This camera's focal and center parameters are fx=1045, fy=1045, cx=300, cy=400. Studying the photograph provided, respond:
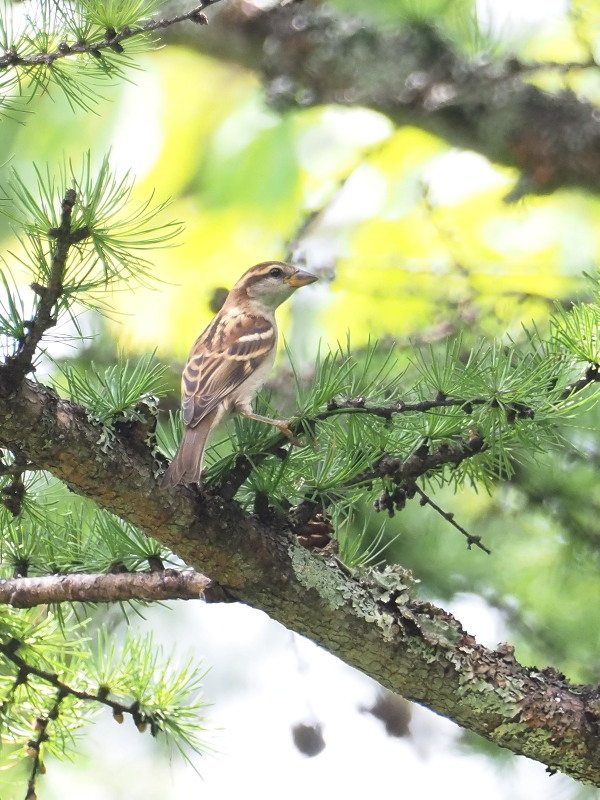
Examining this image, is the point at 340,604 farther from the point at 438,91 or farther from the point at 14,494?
the point at 438,91

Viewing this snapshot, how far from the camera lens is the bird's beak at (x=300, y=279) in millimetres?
4203

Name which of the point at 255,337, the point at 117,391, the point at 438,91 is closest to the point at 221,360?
the point at 255,337

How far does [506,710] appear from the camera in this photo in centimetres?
231

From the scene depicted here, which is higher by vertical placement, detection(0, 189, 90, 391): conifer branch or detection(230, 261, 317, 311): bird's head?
detection(230, 261, 317, 311): bird's head

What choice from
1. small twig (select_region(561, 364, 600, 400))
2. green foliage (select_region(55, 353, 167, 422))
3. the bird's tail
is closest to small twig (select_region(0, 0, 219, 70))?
green foliage (select_region(55, 353, 167, 422))

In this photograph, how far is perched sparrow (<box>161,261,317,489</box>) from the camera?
2285mm

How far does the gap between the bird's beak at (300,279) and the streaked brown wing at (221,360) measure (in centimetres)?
43

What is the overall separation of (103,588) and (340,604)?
1.85 feet

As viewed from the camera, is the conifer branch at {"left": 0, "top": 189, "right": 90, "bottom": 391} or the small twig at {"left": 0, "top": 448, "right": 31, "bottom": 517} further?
the small twig at {"left": 0, "top": 448, "right": 31, "bottom": 517}

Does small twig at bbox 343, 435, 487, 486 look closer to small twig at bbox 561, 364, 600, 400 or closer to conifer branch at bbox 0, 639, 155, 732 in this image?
small twig at bbox 561, 364, 600, 400

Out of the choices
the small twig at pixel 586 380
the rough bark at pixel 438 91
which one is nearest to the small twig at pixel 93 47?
the small twig at pixel 586 380

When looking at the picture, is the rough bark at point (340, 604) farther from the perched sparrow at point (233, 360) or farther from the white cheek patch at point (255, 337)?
the white cheek patch at point (255, 337)

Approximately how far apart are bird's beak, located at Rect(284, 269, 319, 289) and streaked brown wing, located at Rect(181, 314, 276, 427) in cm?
43

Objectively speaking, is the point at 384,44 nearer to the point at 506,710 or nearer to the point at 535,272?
the point at 535,272
